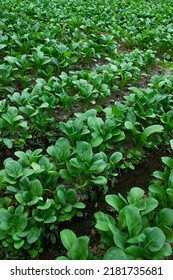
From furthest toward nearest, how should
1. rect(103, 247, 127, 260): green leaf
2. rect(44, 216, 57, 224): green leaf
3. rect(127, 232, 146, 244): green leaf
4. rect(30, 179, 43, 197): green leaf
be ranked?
rect(30, 179, 43, 197): green leaf
rect(44, 216, 57, 224): green leaf
rect(127, 232, 146, 244): green leaf
rect(103, 247, 127, 260): green leaf

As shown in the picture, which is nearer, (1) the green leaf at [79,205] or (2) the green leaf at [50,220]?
(2) the green leaf at [50,220]

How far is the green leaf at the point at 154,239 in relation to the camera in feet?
7.29

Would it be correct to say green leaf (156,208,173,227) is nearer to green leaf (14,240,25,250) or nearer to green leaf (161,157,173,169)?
green leaf (161,157,173,169)

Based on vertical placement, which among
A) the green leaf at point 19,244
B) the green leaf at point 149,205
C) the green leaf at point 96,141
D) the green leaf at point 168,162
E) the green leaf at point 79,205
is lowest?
the green leaf at point 19,244

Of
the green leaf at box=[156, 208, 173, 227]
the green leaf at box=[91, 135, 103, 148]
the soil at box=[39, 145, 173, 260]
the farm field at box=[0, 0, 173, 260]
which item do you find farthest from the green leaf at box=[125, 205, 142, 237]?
the green leaf at box=[91, 135, 103, 148]

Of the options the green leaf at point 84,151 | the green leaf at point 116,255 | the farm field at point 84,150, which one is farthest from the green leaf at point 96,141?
the green leaf at point 116,255

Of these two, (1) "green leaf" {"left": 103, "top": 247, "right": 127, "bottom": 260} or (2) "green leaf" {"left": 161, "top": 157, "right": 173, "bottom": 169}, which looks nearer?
(1) "green leaf" {"left": 103, "top": 247, "right": 127, "bottom": 260}

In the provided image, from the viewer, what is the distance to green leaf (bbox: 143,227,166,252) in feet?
7.29

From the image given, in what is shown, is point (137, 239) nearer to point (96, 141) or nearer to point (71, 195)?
point (71, 195)

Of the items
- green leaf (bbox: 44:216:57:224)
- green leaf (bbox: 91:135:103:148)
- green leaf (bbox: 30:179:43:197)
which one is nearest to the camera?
green leaf (bbox: 44:216:57:224)

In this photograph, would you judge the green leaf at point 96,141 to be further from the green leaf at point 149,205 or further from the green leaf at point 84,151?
the green leaf at point 149,205

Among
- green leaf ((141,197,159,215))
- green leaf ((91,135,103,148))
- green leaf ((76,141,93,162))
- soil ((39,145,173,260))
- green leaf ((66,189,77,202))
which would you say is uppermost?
green leaf ((76,141,93,162))
